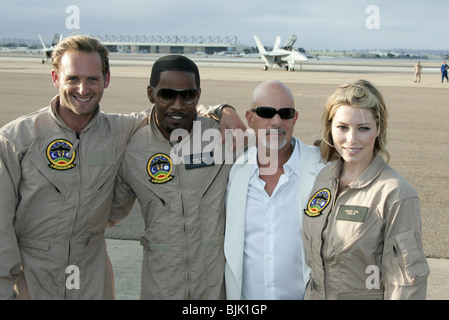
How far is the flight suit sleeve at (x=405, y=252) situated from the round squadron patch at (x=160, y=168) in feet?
4.29

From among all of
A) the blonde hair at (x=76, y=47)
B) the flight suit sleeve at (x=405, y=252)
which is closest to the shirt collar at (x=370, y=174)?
the flight suit sleeve at (x=405, y=252)

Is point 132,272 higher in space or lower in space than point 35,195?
lower

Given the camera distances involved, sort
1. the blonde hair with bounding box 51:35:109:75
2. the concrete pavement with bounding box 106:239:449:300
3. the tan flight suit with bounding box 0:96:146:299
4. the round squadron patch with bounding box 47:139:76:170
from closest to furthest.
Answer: the tan flight suit with bounding box 0:96:146:299, the round squadron patch with bounding box 47:139:76:170, the blonde hair with bounding box 51:35:109:75, the concrete pavement with bounding box 106:239:449:300

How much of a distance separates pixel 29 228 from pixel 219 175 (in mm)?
1179

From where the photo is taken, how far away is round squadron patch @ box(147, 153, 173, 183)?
290 centimetres

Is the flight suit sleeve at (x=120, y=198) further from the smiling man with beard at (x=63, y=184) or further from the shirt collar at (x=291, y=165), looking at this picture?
the shirt collar at (x=291, y=165)

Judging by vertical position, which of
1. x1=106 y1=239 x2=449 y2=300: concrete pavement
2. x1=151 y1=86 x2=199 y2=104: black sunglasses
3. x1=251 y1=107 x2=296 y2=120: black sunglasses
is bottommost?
x1=106 y1=239 x2=449 y2=300: concrete pavement

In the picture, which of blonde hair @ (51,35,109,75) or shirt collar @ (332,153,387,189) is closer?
shirt collar @ (332,153,387,189)

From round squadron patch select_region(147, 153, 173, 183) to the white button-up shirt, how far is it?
0.52 meters

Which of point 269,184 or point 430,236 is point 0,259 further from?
point 430,236

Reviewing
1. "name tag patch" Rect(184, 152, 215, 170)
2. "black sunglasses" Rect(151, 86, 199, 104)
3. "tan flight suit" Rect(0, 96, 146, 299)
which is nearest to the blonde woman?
"name tag patch" Rect(184, 152, 215, 170)

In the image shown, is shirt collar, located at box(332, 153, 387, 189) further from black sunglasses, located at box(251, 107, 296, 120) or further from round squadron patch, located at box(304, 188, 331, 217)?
black sunglasses, located at box(251, 107, 296, 120)

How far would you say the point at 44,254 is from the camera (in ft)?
9.32

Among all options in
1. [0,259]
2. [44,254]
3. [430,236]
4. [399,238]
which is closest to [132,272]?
[44,254]
